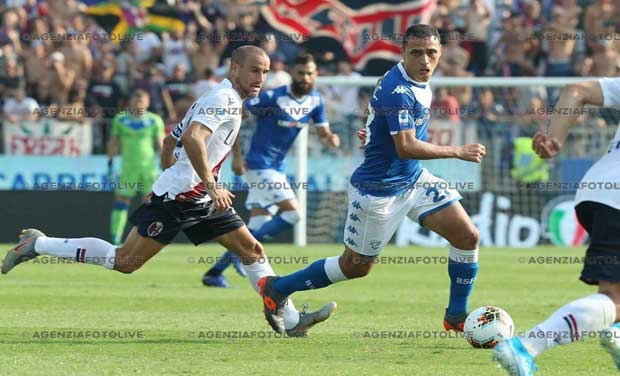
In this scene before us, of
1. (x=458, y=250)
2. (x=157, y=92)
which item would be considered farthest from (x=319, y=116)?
(x=157, y=92)

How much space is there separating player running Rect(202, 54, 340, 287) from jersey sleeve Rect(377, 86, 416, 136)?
498 cm

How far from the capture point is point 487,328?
7953mm

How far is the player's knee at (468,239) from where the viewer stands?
8430 millimetres

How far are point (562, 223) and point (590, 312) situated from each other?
13.9m

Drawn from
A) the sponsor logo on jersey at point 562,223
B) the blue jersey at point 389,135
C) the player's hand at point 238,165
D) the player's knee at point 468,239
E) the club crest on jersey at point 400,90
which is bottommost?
the sponsor logo on jersey at point 562,223

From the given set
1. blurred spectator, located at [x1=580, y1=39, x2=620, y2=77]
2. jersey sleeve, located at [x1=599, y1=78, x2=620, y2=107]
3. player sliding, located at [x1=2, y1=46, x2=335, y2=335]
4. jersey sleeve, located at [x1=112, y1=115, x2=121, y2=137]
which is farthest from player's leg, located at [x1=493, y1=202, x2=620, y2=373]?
blurred spectator, located at [x1=580, y1=39, x2=620, y2=77]

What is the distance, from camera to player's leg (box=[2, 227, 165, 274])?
8.60 meters

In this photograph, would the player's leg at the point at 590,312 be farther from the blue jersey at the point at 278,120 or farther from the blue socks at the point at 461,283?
the blue jersey at the point at 278,120

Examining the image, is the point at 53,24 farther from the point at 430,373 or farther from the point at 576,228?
the point at 430,373

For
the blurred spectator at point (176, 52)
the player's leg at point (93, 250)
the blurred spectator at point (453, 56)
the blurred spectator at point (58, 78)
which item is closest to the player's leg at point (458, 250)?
the player's leg at point (93, 250)

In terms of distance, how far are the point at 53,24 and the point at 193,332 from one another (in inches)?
541

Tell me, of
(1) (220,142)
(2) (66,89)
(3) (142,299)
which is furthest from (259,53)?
(2) (66,89)

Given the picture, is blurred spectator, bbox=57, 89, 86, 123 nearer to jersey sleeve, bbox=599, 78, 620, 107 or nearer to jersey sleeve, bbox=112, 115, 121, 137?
jersey sleeve, bbox=112, 115, 121, 137

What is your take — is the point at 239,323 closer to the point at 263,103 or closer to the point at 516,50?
the point at 263,103
